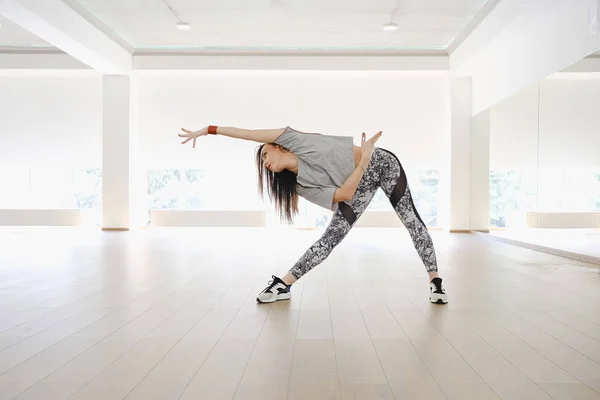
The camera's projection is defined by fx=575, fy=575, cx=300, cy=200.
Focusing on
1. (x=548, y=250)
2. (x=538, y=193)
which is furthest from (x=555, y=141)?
(x=548, y=250)

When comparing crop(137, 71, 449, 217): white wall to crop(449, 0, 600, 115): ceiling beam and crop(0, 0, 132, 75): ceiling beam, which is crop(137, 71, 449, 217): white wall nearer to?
crop(449, 0, 600, 115): ceiling beam

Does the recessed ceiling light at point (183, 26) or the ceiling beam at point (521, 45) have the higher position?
the recessed ceiling light at point (183, 26)

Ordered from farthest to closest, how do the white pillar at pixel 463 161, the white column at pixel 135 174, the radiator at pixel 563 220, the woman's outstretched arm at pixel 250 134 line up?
the white column at pixel 135 174, the white pillar at pixel 463 161, the radiator at pixel 563 220, the woman's outstretched arm at pixel 250 134

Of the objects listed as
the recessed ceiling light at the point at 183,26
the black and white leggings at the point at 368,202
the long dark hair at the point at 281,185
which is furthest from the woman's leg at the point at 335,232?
the recessed ceiling light at the point at 183,26

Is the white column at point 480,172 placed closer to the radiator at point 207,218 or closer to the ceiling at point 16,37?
the radiator at point 207,218

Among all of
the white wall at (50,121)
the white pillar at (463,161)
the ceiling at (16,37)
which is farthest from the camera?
the white wall at (50,121)

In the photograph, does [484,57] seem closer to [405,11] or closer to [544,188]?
[405,11]

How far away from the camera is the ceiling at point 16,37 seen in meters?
8.82

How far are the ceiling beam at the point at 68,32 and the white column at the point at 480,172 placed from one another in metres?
6.27

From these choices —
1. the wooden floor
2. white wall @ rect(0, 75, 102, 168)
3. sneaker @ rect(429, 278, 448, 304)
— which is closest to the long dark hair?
the wooden floor

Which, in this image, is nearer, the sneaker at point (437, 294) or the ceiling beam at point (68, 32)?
the sneaker at point (437, 294)

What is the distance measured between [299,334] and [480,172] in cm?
833

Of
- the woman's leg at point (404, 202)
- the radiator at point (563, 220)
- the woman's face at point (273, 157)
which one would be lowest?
the radiator at point (563, 220)

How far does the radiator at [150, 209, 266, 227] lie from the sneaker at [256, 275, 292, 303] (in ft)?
26.2
